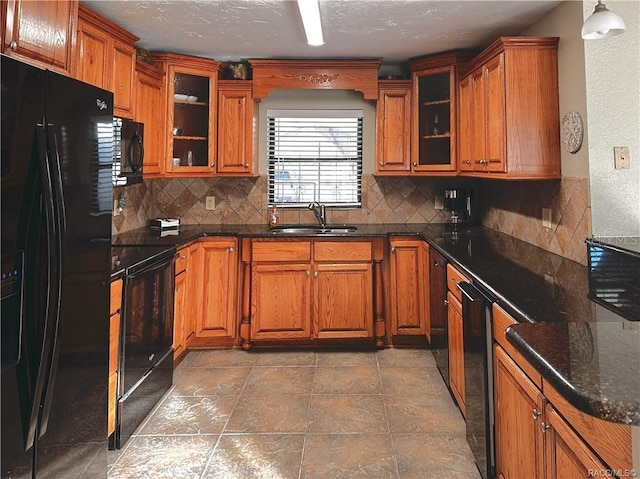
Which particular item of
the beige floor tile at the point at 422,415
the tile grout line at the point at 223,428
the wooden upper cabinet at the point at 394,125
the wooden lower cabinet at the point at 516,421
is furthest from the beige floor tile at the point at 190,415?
the wooden upper cabinet at the point at 394,125

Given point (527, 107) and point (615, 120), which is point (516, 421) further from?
point (527, 107)

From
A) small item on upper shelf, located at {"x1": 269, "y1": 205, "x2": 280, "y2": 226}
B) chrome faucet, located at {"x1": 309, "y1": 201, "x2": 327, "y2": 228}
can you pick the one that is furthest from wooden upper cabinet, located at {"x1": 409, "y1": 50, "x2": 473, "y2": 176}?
small item on upper shelf, located at {"x1": 269, "y1": 205, "x2": 280, "y2": 226}

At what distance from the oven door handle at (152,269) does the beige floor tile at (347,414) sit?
3.99 ft

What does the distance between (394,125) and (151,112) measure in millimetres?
1963

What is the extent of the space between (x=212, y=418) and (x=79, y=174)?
154cm

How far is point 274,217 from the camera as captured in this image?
3.90 meters

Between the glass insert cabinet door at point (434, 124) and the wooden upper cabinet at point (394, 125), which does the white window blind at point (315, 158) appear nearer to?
the wooden upper cabinet at point (394, 125)

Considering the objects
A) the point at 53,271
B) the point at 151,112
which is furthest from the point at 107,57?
the point at 53,271

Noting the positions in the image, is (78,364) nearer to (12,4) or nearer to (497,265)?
(12,4)

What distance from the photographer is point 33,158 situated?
4.17 feet

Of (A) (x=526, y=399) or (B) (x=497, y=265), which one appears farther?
(B) (x=497, y=265)

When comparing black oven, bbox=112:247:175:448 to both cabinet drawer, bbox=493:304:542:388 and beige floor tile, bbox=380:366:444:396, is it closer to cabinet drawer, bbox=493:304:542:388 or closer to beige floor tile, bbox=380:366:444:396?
beige floor tile, bbox=380:366:444:396

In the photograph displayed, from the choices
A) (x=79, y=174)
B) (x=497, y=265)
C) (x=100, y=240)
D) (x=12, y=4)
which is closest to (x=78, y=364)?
(x=100, y=240)

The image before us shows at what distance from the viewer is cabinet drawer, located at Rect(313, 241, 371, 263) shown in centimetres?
339
